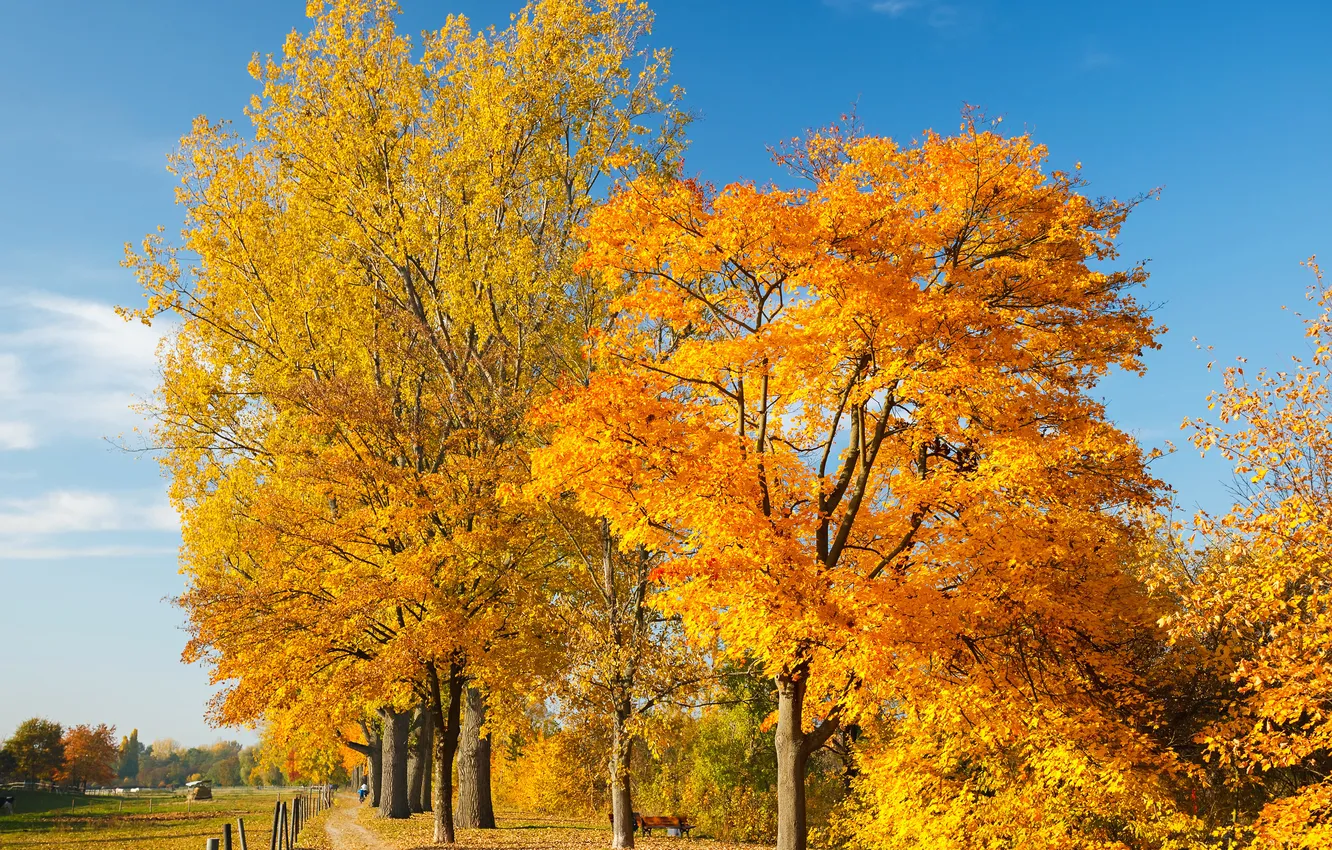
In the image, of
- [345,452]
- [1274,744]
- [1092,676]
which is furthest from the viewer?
[345,452]

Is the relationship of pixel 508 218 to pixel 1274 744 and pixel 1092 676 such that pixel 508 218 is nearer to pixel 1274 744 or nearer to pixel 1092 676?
pixel 1092 676

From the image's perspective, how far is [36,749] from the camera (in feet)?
227

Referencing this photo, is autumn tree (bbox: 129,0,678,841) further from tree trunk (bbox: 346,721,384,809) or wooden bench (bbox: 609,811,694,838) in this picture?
tree trunk (bbox: 346,721,384,809)

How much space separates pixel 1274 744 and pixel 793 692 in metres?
6.41

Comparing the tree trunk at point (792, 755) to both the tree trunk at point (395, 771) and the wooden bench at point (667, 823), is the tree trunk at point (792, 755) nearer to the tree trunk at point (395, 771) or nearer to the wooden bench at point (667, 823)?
the wooden bench at point (667, 823)

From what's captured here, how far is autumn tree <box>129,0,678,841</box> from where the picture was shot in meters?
20.1

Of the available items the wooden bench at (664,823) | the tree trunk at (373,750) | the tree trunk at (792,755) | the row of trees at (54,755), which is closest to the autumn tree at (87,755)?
the row of trees at (54,755)

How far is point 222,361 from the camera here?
26.5m

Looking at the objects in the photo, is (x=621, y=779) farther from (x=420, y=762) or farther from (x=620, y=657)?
(x=420, y=762)

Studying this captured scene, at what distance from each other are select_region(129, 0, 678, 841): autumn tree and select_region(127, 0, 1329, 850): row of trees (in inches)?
4.2

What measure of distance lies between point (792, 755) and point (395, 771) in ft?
Answer: 70.0

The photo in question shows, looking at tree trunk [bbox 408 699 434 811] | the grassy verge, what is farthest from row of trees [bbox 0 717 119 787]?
the grassy verge

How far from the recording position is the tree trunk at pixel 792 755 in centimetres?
1427

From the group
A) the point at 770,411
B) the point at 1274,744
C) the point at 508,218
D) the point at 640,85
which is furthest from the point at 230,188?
the point at 1274,744
